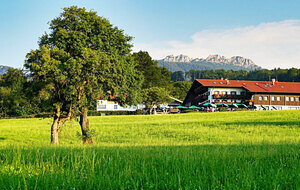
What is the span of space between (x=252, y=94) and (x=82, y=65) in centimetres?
7887

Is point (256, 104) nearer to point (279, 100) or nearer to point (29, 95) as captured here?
point (279, 100)

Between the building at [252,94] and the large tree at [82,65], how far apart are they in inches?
2662

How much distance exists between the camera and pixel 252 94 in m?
85.0

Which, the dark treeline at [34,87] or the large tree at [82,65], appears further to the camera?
the dark treeline at [34,87]

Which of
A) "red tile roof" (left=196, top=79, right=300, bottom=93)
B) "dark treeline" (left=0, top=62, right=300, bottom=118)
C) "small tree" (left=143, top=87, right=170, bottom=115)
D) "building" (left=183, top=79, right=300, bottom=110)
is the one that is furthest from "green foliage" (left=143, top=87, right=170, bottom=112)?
"red tile roof" (left=196, top=79, right=300, bottom=93)

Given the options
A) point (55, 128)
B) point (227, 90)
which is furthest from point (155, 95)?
point (55, 128)

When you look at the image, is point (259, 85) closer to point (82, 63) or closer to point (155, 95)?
point (155, 95)

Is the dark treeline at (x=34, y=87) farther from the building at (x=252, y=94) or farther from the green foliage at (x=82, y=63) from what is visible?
the building at (x=252, y=94)

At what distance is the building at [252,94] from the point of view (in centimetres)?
8406

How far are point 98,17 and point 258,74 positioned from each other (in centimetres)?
18781

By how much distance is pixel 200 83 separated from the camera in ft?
283

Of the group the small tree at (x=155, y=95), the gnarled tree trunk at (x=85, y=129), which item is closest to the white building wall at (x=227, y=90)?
the small tree at (x=155, y=95)

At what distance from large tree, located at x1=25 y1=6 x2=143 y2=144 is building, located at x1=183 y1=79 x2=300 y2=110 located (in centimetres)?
6760

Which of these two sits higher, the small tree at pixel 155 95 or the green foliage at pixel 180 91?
the green foliage at pixel 180 91
